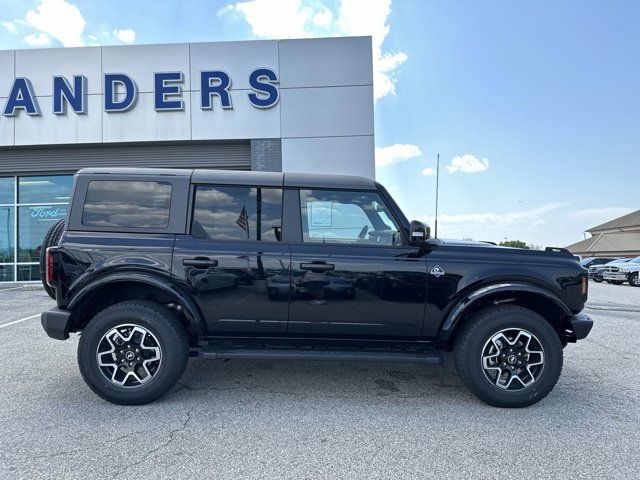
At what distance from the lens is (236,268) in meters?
3.19

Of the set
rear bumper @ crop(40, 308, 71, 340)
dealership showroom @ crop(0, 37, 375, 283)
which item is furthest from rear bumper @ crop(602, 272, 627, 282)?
rear bumper @ crop(40, 308, 71, 340)

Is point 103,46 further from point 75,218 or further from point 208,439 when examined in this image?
point 208,439

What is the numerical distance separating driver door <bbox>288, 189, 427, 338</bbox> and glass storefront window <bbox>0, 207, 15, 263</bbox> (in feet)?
46.8

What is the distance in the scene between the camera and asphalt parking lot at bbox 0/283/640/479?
234 cm

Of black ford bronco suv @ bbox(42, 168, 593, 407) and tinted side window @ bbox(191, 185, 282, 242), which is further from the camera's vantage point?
tinted side window @ bbox(191, 185, 282, 242)

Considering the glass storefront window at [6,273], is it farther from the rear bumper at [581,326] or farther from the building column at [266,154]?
the rear bumper at [581,326]

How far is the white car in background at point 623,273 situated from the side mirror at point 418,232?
18.3m

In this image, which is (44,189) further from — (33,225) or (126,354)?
(126,354)

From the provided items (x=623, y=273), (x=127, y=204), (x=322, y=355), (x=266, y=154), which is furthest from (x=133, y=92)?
(x=623, y=273)

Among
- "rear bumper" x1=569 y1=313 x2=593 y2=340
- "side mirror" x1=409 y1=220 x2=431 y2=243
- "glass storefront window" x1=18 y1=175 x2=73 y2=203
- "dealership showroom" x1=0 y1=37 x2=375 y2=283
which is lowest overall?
"rear bumper" x1=569 y1=313 x2=593 y2=340

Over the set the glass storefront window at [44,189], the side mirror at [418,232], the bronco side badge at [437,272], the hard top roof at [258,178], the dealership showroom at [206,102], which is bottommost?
the bronco side badge at [437,272]

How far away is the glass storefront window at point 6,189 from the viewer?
510 inches

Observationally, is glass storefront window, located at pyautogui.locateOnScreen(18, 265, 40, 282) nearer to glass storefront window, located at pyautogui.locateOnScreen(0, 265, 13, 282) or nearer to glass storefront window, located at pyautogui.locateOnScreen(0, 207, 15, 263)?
glass storefront window, located at pyautogui.locateOnScreen(0, 265, 13, 282)

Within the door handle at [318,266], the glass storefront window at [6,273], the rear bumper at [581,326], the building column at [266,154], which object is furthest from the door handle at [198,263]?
the glass storefront window at [6,273]
